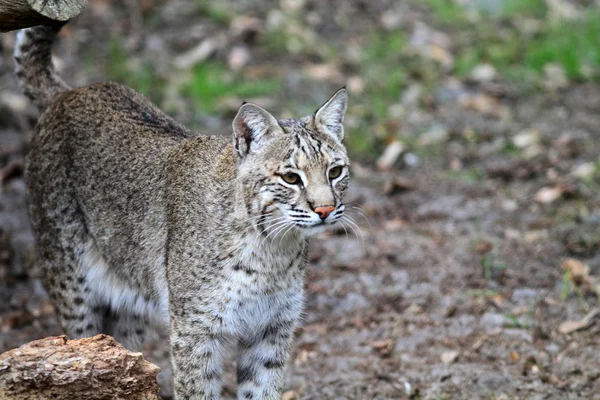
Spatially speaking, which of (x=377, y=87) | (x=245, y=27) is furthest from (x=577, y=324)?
(x=245, y=27)

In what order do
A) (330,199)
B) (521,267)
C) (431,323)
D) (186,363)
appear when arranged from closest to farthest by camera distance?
(330,199)
(186,363)
(431,323)
(521,267)

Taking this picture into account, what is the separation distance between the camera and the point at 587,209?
7.17 metres

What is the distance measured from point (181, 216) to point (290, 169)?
2.55ft

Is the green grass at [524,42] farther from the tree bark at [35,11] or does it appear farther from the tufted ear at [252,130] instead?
the tree bark at [35,11]

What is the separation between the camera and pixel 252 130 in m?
4.49

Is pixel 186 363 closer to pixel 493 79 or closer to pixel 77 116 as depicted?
pixel 77 116

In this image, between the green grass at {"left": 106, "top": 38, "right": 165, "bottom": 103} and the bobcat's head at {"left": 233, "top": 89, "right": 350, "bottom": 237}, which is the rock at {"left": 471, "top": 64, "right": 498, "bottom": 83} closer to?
the green grass at {"left": 106, "top": 38, "right": 165, "bottom": 103}

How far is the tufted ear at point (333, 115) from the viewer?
4.61 meters

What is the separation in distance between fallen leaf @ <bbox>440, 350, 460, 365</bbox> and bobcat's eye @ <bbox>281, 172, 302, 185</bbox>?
1861mm

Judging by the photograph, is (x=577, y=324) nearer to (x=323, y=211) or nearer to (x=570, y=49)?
(x=323, y=211)

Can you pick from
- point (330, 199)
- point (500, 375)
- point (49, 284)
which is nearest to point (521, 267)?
point (500, 375)

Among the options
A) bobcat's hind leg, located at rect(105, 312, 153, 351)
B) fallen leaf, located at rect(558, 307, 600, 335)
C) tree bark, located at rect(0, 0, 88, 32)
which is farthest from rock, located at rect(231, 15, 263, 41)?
tree bark, located at rect(0, 0, 88, 32)

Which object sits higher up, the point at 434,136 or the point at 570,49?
the point at 434,136

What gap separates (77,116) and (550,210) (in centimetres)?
395
